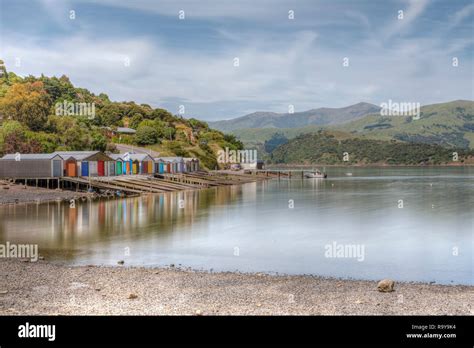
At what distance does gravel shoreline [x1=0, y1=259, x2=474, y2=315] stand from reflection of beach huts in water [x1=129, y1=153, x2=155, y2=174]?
217 feet

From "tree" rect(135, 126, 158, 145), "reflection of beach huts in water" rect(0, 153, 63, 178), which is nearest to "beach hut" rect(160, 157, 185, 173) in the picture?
"tree" rect(135, 126, 158, 145)

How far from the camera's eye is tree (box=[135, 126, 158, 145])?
130500mm

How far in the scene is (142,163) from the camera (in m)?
89.9

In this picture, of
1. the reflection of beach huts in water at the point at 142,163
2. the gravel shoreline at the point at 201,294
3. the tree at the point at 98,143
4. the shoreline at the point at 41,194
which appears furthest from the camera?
the tree at the point at 98,143

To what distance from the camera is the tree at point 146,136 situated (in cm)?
13050

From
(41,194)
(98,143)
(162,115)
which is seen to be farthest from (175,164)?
(162,115)

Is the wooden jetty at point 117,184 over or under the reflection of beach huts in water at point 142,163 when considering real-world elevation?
under

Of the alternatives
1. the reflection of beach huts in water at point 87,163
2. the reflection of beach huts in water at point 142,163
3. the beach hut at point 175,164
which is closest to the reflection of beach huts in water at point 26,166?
the reflection of beach huts in water at point 87,163

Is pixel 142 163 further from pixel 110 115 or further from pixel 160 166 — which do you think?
pixel 110 115

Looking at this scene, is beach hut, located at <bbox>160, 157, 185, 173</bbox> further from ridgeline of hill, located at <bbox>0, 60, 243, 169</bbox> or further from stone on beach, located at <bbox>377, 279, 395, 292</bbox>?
stone on beach, located at <bbox>377, 279, 395, 292</bbox>

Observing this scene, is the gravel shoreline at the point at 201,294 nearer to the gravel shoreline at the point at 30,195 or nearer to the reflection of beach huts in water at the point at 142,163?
the gravel shoreline at the point at 30,195

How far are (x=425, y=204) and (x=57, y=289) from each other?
1949 inches

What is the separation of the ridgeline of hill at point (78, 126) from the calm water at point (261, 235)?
36795mm
